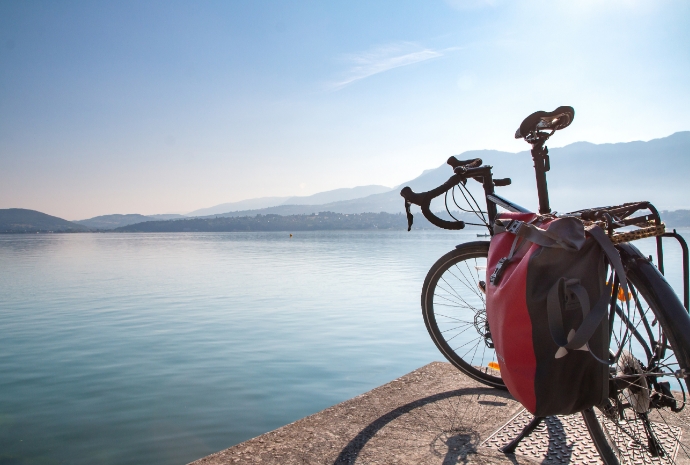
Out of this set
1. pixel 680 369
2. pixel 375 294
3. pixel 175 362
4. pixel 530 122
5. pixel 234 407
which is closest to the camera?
pixel 680 369

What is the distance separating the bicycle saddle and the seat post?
0.07 meters

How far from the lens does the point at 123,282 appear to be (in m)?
16.1

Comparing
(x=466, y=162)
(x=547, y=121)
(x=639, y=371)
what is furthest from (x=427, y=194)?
(x=639, y=371)

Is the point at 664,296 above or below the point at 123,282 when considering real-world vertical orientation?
above

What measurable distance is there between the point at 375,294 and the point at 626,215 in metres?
10.9

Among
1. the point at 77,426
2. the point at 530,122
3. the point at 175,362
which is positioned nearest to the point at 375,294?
the point at 175,362

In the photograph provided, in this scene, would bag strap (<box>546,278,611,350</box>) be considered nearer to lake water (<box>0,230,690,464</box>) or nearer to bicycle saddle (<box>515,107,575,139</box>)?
bicycle saddle (<box>515,107,575,139</box>)

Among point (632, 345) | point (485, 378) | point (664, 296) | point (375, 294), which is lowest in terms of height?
point (375, 294)

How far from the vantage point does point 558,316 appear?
1590 mm

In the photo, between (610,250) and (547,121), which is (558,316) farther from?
(547,121)

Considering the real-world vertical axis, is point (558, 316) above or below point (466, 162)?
below

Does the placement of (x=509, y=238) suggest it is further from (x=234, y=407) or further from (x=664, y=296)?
(x=234, y=407)

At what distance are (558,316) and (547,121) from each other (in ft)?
3.71

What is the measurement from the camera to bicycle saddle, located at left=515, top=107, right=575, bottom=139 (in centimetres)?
227
